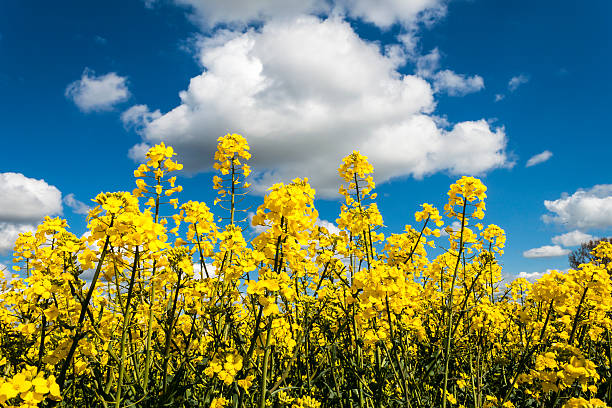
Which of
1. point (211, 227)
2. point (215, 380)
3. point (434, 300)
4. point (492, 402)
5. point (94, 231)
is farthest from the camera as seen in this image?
point (434, 300)

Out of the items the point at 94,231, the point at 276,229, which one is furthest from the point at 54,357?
the point at 276,229

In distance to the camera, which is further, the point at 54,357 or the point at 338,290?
the point at 338,290

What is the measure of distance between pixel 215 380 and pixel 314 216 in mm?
1620

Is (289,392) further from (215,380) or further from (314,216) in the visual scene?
(314,216)

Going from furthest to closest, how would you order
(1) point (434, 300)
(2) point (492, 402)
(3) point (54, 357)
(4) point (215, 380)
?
(1) point (434, 300) < (2) point (492, 402) < (4) point (215, 380) < (3) point (54, 357)

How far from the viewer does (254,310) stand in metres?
2.80

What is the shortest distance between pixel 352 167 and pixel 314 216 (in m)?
1.91

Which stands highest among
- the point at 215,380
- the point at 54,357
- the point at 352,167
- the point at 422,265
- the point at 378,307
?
the point at 352,167

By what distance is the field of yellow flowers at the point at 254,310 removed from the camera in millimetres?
2652

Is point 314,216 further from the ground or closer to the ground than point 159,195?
closer to the ground

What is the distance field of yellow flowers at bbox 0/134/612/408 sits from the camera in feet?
8.70

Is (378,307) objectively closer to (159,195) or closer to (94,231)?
(94,231)

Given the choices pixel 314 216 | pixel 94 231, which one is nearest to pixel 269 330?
pixel 314 216

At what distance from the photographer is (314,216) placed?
9.53 ft
